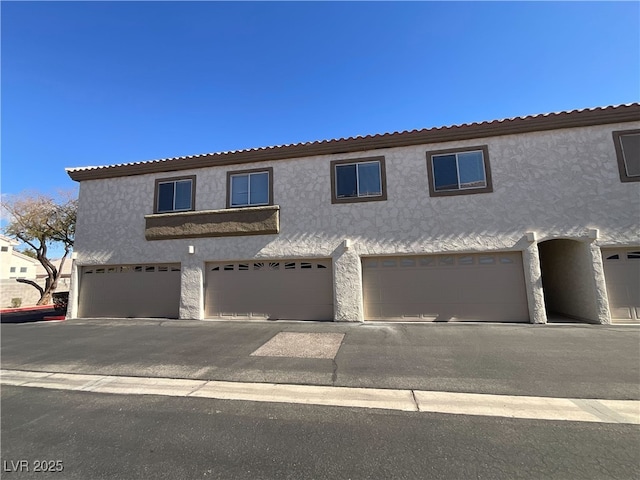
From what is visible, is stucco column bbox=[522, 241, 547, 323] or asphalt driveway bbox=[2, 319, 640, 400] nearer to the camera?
asphalt driveway bbox=[2, 319, 640, 400]

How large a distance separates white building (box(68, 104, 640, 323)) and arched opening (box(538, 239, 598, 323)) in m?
0.06

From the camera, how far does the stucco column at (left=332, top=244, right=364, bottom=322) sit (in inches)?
399

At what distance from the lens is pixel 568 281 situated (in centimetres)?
1028

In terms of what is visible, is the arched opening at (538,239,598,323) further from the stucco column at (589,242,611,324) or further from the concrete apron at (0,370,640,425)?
the concrete apron at (0,370,640,425)

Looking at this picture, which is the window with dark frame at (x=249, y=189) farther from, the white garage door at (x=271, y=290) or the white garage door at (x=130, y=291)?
the white garage door at (x=130, y=291)

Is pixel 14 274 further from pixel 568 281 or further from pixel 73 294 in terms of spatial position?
pixel 568 281

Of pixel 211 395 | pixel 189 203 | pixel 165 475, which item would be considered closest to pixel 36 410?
pixel 211 395

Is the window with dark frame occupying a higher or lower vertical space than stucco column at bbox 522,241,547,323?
higher

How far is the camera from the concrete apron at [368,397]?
3.84 meters

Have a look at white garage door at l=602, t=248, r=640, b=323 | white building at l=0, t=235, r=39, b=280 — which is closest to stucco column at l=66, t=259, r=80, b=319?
white garage door at l=602, t=248, r=640, b=323

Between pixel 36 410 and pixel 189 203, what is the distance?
8.66m

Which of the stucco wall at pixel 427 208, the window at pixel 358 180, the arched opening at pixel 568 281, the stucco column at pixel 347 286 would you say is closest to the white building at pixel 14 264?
the stucco wall at pixel 427 208

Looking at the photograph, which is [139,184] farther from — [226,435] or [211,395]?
[226,435]

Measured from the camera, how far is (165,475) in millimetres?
2861
